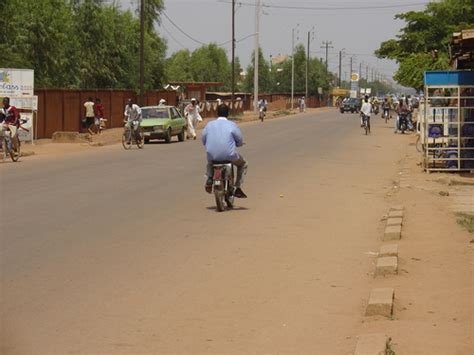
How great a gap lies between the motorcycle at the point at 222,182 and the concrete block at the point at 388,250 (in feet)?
13.1

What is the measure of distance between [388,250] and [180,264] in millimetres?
2367

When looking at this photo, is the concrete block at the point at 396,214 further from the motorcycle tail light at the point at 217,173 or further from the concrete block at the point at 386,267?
the concrete block at the point at 386,267

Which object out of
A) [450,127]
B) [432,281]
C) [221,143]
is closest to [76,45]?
[450,127]

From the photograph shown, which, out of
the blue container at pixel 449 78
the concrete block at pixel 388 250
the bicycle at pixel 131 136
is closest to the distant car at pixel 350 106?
the bicycle at pixel 131 136

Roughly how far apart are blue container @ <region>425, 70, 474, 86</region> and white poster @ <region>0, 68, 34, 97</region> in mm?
14762

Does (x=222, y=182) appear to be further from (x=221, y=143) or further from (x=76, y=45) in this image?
(x=76, y=45)

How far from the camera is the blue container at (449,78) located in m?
20.7

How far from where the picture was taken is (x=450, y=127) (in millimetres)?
22141

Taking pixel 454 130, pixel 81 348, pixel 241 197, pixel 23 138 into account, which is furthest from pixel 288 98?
pixel 81 348

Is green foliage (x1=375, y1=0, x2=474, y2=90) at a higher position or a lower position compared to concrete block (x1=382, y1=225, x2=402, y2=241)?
higher

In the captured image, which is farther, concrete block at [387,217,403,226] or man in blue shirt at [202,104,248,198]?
man in blue shirt at [202,104,248,198]

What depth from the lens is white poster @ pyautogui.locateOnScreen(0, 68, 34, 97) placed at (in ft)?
98.4

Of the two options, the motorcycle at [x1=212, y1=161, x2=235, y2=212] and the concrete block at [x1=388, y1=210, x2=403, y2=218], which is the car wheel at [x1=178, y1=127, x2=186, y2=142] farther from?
the concrete block at [x1=388, y1=210, x2=403, y2=218]

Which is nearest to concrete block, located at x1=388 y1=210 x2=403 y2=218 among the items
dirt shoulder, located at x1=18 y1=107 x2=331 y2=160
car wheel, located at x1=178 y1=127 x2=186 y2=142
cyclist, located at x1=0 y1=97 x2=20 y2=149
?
cyclist, located at x1=0 y1=97 x2=20 y2=149
